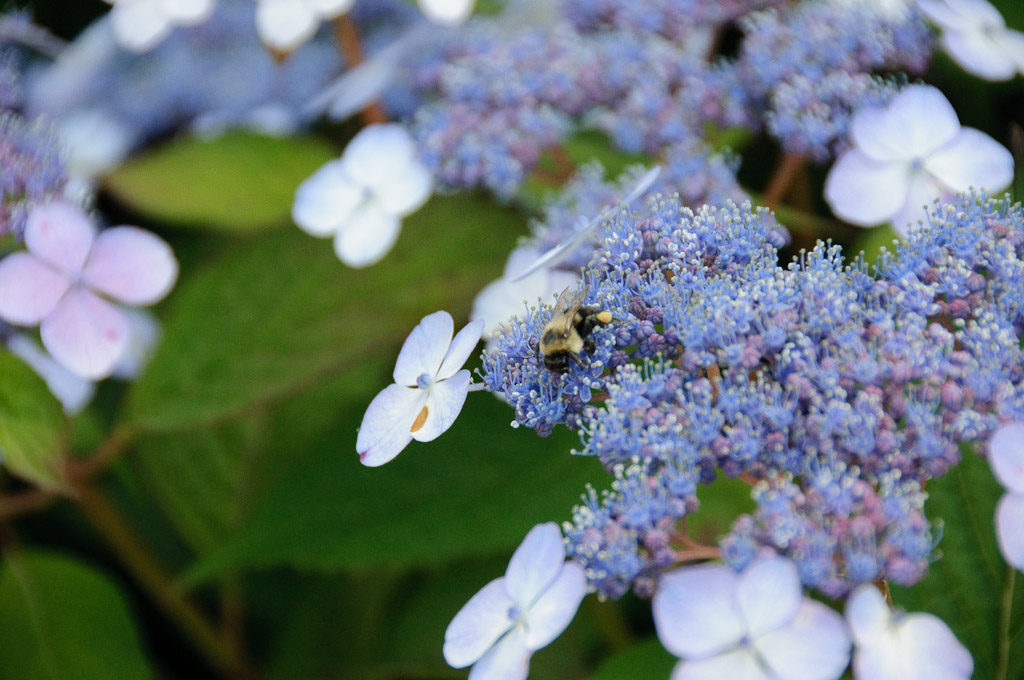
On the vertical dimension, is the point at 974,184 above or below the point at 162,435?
above

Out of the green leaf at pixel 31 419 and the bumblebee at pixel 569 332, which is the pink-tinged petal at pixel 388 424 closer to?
the bumblebee at pixel 569 332

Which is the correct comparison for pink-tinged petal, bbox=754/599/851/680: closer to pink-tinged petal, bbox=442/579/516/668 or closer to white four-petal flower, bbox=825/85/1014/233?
pink-tinged petal, bbox=442/579/516/668

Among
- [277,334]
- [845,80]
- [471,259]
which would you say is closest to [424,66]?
[471,259]

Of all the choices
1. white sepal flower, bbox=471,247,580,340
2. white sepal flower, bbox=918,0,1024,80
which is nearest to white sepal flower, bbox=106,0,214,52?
white sepal flower, bbox=471,247,580,340

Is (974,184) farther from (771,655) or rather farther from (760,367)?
(771,655)

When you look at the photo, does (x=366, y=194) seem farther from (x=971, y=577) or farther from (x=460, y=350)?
(x=971, y=577)

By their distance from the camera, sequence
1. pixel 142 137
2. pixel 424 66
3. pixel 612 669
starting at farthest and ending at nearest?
pixel 142 137 < pixel 424 66 < pixel 612 669

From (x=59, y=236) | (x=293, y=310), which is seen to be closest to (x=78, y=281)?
(x=59, y=236)
